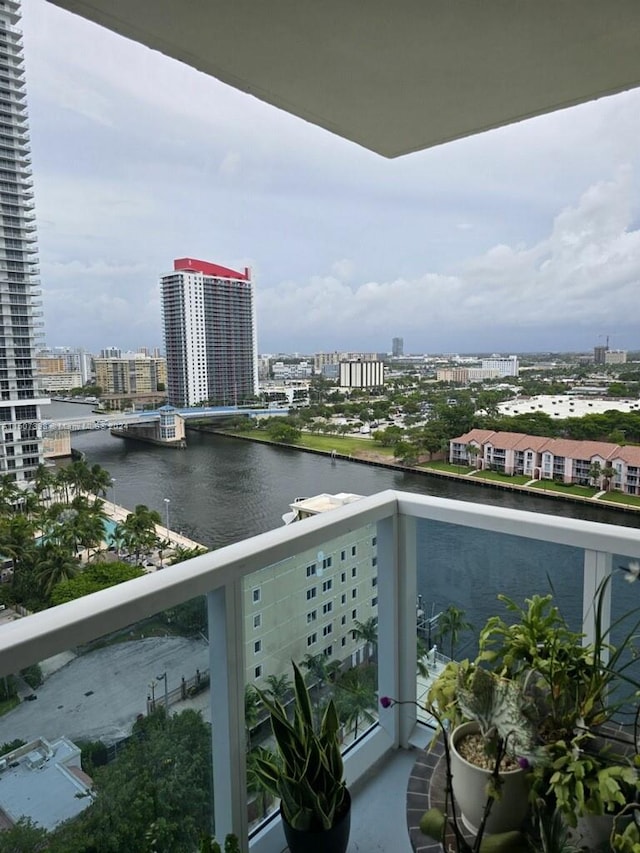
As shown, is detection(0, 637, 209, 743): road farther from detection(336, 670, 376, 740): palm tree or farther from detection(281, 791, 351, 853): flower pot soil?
detection(336, 670, 376, 740): palm tree

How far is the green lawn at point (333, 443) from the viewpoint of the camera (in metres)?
3.15

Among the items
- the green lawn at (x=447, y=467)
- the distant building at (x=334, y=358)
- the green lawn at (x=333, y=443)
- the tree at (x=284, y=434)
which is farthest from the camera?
the distant building at (x=334, y=358)

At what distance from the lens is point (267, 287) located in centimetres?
376

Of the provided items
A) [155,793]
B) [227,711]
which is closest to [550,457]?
[227,711]

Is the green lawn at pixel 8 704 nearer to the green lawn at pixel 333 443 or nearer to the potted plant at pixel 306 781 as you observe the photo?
the potted plant at pixel 306 781

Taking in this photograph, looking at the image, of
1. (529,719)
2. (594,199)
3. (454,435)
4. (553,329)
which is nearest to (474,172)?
(594,199)

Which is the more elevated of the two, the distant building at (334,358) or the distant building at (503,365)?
the distant building at (334,358)

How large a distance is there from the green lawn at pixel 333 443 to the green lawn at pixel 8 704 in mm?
2235

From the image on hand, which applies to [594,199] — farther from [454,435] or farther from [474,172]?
[454,435]

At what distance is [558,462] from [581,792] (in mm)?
2014

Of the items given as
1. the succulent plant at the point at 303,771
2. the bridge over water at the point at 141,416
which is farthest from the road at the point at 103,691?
the bridge over water at the point at 141,416

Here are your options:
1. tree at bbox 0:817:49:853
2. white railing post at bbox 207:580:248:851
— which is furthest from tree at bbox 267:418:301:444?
tree at bbox 0:817:49:853

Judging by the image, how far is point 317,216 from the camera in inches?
149

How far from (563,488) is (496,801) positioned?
70.9 inches
